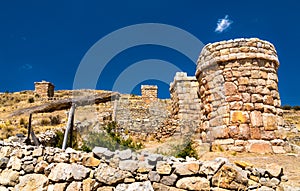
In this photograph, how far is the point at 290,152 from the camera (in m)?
8.61

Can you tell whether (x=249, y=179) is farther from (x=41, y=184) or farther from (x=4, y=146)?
(x=4, y=146)

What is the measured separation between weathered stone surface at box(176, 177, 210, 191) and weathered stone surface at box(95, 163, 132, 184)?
0.92 meters

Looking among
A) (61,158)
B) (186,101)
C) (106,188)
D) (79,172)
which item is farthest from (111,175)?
(186,101)

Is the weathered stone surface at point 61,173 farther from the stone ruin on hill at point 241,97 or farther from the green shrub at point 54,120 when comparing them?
the green shrub at point 54,120

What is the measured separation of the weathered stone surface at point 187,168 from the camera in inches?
199

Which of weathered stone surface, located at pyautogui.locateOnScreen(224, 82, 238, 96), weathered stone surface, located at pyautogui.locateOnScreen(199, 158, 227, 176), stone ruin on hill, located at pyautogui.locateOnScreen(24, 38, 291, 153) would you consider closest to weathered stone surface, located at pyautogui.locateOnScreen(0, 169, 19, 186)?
weathered stone surface, located at pyautogui.locateOnScreen(199, 158, 227, 176)

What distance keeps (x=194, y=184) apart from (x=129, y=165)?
118 cm

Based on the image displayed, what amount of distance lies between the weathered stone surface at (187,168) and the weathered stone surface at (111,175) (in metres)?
0.86

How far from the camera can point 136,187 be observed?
5133 millimetres

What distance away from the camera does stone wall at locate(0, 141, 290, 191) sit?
16.3ft

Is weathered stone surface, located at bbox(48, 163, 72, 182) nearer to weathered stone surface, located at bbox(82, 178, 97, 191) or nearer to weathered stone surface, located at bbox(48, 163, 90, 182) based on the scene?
weathered stone surface, located at bbox(48, 163, 90, 182)

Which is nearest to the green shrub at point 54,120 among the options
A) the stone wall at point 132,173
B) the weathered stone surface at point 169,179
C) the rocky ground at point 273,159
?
the stone wall at point 132,173

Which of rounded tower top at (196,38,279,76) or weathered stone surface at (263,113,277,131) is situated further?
rounded tower top at (196,38,279,76)

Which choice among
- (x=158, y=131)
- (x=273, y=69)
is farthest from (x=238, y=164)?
(x=158, y=131)
